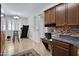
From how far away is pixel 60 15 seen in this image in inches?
133

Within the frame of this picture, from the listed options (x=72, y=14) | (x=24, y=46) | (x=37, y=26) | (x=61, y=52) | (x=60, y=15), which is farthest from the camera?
(x=60, y=15)

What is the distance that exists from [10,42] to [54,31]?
4.90ft

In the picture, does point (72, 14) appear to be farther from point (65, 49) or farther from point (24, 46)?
point (24, 46)

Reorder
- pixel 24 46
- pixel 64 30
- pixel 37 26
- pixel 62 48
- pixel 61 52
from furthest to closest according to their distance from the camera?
pixel 64 30 < pixel 24 46 < pixel 37 26 < pixel 62 48 < pixel 61 52

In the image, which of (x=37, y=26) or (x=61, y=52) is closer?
(x=61, y=52)

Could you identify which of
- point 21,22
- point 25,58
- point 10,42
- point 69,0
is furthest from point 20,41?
point 69,0

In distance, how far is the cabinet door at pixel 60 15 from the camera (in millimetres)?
3170

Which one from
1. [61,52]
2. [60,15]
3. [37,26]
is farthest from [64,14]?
[61,52]

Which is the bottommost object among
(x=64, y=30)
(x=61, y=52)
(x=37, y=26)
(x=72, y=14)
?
(x=61, y=52)

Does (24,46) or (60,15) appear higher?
(60,15)

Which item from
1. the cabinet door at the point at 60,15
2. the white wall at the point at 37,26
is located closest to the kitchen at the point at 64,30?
the cabinet door at the point at 60,15

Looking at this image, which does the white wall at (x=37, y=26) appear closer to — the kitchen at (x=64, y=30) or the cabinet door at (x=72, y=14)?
the kitchen at (x=64, y=30)

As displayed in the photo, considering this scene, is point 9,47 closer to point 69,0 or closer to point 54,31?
point 54,31

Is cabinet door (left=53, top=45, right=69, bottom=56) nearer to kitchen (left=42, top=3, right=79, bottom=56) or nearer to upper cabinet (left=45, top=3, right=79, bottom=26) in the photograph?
kitchen (left=42, top=3, right=79, bottom=56)
